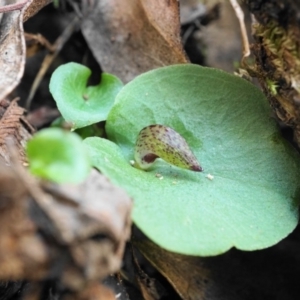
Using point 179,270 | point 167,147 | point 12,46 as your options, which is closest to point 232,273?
point 179,270

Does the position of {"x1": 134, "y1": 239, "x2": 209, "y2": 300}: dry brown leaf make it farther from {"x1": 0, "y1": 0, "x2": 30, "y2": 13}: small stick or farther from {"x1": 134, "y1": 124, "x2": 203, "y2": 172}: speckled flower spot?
{"x1": 0, "y1": 0, "x2": 30, "y2": 13}: small stick

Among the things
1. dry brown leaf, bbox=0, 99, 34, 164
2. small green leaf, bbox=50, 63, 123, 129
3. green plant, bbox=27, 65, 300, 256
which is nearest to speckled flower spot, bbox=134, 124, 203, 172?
green plant, bbox=27, 65, 300, 256

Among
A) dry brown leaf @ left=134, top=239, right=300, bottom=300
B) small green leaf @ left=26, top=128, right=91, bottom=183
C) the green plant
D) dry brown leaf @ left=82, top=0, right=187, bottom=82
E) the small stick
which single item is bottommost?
dry brown leaf @ left=134, top=239, right=300, bottom=300

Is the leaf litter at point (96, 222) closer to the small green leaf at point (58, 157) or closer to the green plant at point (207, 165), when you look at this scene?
the small green leaf at point (58, 157)

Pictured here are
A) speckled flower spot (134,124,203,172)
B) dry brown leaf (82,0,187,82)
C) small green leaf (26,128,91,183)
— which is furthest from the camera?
dry brown leaf (82,0,187,82)

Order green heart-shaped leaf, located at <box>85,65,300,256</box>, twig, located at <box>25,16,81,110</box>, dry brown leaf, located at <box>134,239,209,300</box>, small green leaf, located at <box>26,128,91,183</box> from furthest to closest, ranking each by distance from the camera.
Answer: twig, located at <box>25,16,81,110</box>
dry brown leaf, located at <box>134,239,209,300</box>
green heart-shaped leaf, located at <box>85,65,300,256</box>
small green leaf, located at <box>26,128,91,183</box>

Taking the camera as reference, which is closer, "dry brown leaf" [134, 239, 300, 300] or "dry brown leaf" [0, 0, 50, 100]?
"dry brown leaf" [0, 0, 50, 100]

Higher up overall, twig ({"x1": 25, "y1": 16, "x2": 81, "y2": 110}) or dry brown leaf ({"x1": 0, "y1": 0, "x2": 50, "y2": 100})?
dry brown leaf ({"x1": 0, "y1": 0, "x2": 50, "y2": 100})
